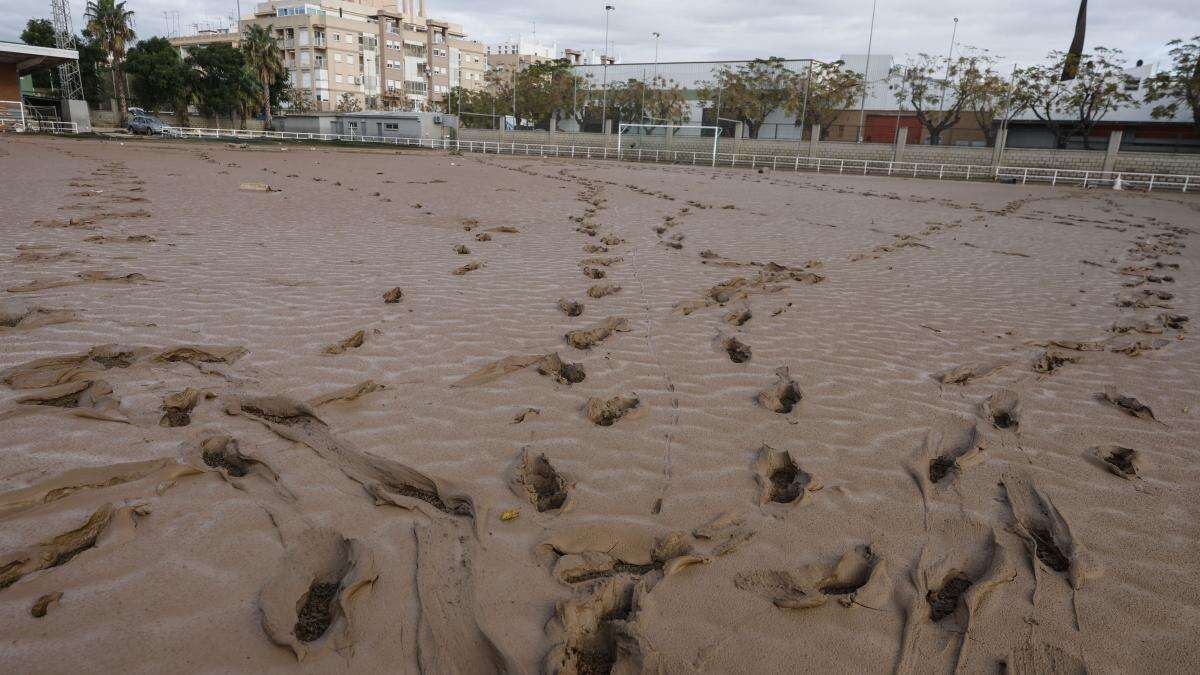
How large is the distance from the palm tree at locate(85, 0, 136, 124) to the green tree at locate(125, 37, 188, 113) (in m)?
1.03

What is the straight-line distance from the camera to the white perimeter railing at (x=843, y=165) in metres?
27.3

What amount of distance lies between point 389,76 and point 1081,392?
89440mm

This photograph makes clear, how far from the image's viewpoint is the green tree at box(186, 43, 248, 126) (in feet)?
166

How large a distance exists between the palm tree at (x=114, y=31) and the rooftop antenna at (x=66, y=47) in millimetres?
2761

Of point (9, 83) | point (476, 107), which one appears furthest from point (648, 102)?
point (9, 83)

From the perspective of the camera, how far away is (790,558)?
2494 millimetres

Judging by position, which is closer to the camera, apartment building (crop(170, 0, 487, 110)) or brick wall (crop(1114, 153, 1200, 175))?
brick wall (crop(1114, 153, 1200, 175))

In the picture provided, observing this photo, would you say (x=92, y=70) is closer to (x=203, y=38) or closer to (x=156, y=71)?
(x=156, y=71)

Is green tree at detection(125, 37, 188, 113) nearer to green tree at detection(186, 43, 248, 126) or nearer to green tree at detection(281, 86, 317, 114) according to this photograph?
green tree at detection(186, 43, 248, 126)

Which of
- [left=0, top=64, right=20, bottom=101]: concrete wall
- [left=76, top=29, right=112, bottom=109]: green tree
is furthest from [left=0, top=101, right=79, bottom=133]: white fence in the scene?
[left=76, top=29, right=112, bottom=109]: green tree

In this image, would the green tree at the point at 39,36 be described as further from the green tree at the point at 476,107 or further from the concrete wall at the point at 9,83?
the green tree at the point at 476,107

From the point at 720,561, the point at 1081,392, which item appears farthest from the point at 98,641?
the point at 1081,392

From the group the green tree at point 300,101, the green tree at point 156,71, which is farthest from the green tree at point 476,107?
the green tree at point 156,71

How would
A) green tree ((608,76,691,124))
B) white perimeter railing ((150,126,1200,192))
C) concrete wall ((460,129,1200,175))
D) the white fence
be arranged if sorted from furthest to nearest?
green tree ((608,76,691,124))
the white fence
concrete wall ((460,129,1200,175))
white perimeter railing ((150,126,1200,192))
